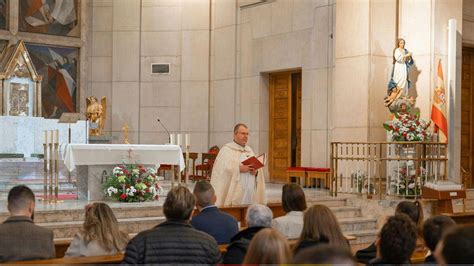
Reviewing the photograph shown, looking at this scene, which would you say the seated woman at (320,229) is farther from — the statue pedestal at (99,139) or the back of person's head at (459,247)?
the statue pedestal at (99,139)

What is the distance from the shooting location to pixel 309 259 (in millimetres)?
1848

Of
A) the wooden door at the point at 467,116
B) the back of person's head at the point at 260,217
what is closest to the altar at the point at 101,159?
the back of person's head at the point at 260,217

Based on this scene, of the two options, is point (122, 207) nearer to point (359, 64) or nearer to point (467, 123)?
point (359, 64)

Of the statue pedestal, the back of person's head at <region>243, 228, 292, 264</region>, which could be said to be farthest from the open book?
the statue pedestal

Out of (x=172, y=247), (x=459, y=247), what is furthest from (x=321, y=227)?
(x=459, y=247)

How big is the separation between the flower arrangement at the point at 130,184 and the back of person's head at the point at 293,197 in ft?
18.7

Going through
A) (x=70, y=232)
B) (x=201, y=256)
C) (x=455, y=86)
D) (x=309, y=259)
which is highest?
(x=455, y=86)

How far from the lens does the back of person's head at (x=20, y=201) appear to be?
4.88 meters

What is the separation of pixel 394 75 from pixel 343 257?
40.0 feet

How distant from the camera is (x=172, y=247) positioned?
13.6 ft

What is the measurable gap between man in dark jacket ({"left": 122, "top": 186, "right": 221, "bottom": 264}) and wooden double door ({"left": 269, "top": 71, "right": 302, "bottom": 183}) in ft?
41.0

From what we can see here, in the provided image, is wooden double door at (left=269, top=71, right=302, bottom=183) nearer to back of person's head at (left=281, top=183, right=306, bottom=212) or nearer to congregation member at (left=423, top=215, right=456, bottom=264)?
back of person's head at (left=281, top=183, right=306, bottom=212)

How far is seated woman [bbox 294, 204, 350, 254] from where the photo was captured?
14.9ft

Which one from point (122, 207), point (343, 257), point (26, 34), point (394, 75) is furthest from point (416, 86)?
point (343, 257)
